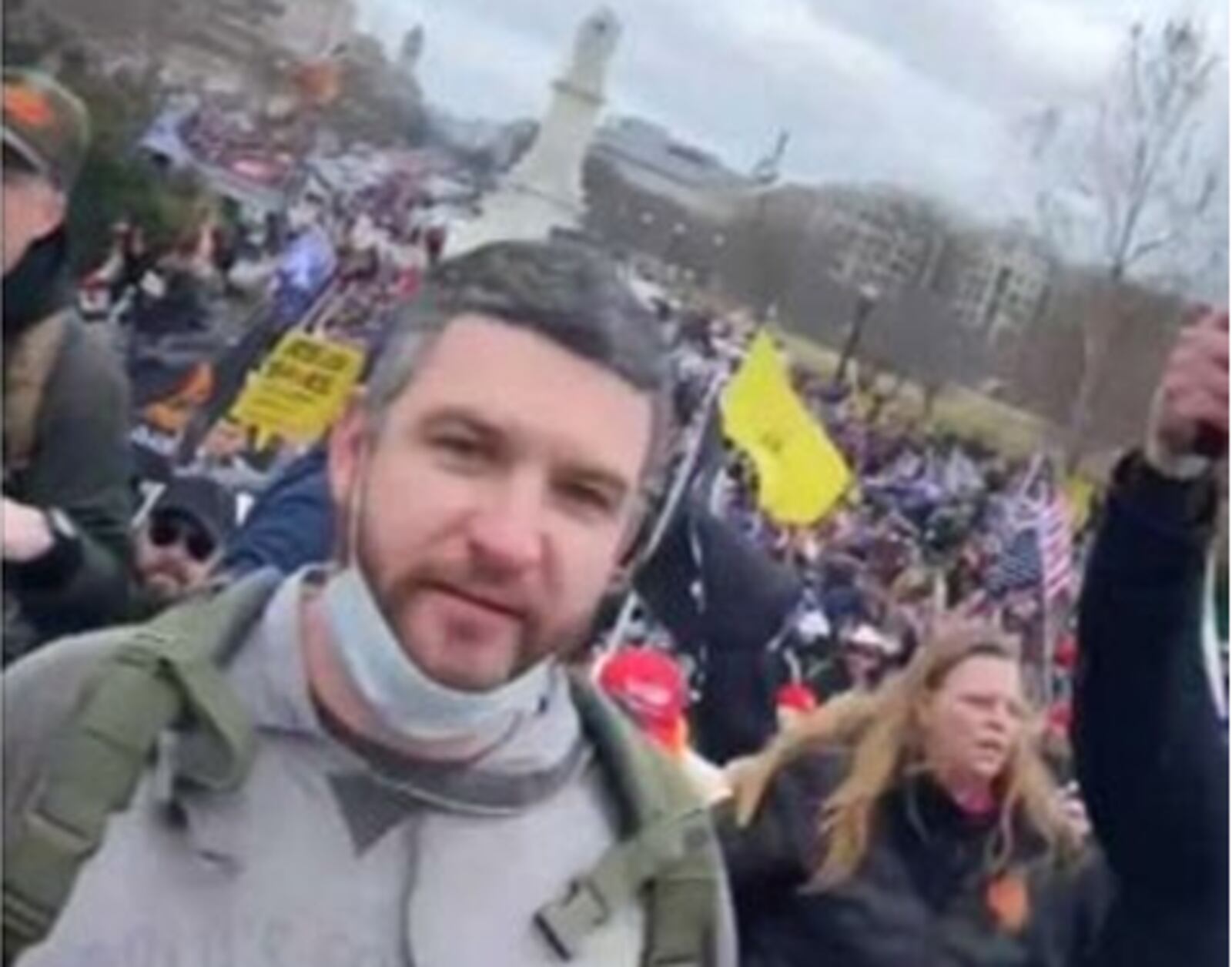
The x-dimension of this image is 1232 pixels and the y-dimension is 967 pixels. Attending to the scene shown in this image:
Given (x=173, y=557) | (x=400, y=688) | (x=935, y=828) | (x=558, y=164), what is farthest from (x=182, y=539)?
(x=935, y=828)

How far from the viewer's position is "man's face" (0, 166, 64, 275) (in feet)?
3.05

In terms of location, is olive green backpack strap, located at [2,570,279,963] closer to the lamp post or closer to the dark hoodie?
the dark hoodie

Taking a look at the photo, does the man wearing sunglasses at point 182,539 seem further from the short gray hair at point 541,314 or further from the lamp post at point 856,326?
the lamp post at point 856,326

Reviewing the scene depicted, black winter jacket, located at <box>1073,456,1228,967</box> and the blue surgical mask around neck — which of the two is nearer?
the blue surgical mask around neck

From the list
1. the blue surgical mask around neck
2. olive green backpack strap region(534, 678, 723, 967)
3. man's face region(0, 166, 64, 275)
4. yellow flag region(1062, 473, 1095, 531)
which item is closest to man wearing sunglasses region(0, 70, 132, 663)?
man's face region(0, 166, 64, 275)

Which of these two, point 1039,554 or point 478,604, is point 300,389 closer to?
point 478,604

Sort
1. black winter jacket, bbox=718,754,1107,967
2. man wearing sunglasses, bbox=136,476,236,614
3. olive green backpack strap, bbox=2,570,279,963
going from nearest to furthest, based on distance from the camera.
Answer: olive green backpack strap, bbox=2,570,279,963
man wearing sunglasses, bbox=136,476,236,614
black winter jacket, bbox=718,754,1107,967

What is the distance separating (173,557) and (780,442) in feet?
0.87

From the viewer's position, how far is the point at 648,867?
2.99 ft

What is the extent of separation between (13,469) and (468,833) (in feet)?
0.78

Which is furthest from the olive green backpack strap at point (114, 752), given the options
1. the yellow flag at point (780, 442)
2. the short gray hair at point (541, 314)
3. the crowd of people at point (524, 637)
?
the yellow flag at point (780, 442)

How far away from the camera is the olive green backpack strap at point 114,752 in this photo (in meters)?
0.84

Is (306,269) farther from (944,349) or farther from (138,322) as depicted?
(944,349)

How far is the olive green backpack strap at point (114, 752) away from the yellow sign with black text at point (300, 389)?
0.10 m
